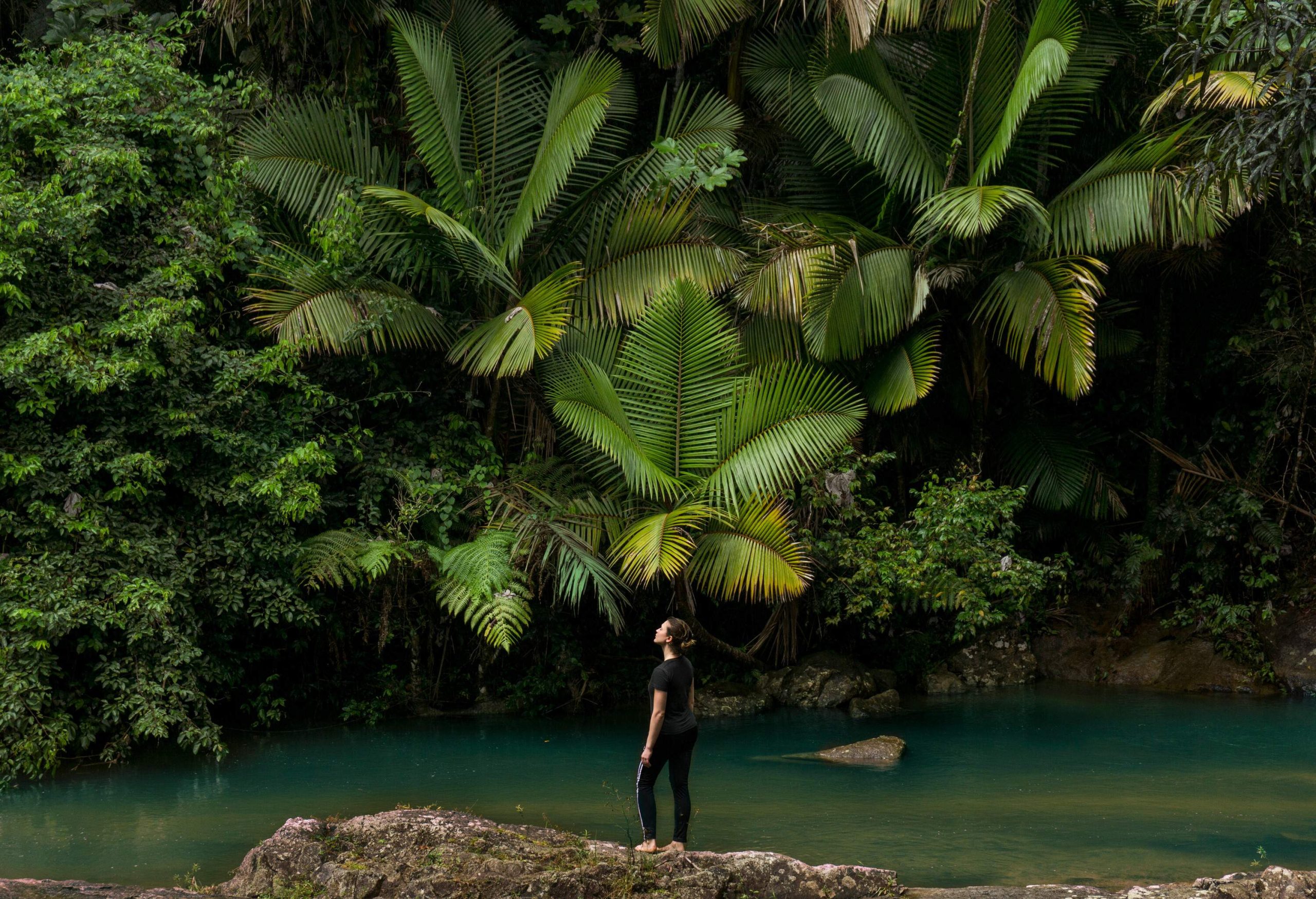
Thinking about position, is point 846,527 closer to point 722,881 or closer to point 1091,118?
point 1091,118

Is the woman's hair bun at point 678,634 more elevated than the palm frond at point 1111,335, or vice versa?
the palm frond at point 1111,335

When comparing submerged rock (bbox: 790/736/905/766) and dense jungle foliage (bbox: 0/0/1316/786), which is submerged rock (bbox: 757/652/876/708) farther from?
submerged rock (bbox: 790/736/905/766)

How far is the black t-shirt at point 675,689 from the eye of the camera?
6215 millimetres

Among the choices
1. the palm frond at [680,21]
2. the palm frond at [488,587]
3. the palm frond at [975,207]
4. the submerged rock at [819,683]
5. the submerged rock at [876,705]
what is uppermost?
the palm frond at [680,21]

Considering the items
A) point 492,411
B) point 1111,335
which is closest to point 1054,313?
point 1111,335

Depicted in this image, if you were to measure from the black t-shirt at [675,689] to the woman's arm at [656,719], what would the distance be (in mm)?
21

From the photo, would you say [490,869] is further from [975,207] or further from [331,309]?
[975,207]

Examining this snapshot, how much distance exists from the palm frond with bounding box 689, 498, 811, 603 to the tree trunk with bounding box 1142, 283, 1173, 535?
5.15m

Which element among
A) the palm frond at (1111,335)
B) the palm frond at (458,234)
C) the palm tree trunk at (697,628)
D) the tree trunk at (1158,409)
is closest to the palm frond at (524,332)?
the palm frond at (458,234)

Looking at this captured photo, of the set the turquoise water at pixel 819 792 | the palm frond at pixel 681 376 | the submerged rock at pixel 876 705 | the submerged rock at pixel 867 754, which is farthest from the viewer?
the submerged rock at pixel 876 705

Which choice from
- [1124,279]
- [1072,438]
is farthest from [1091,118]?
[1072,438]

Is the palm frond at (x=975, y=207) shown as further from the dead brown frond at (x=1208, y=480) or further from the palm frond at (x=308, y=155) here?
the palm frond at (x=308, y=155)

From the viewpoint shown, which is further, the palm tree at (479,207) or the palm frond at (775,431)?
the palm tree at (479,207)

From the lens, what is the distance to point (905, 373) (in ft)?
36.3
